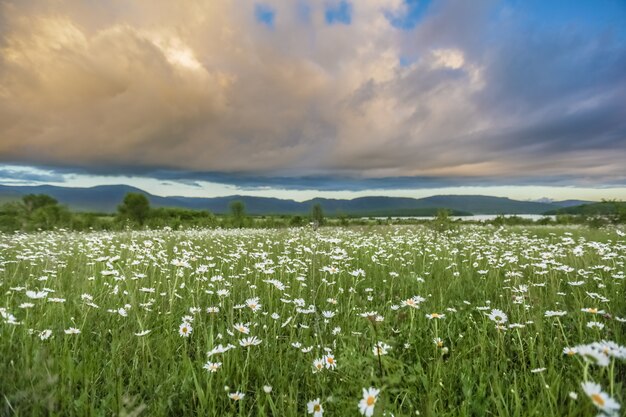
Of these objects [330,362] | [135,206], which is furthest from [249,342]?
[135,206]

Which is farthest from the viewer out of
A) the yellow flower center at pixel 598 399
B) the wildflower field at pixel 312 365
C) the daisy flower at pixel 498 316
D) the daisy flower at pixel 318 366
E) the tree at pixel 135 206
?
the tree at pixel 135 206

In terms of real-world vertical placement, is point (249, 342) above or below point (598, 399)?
below

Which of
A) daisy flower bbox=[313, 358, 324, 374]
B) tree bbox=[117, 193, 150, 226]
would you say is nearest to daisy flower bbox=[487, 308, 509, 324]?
daisy flower bbox=[313, 358, 324, 374]

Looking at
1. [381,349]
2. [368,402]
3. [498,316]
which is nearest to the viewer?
[368,402]

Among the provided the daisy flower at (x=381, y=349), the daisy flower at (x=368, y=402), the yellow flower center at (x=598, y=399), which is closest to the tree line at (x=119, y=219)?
the daisy flower at (x=381, y=349)

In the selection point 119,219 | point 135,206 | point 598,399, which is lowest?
point 119,219

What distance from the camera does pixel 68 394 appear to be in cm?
221

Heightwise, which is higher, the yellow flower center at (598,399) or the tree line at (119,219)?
the yellow flower center at (598,399)

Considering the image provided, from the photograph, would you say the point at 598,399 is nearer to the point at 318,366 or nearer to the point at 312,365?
the point at 318,366

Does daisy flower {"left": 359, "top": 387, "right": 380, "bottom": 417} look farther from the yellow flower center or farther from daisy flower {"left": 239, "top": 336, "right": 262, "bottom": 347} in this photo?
daisy flower {"left": 239, "top": 336, "right": 262, "bottom": 347}

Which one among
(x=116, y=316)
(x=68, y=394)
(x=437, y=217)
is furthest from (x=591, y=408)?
(x=437, y=217)

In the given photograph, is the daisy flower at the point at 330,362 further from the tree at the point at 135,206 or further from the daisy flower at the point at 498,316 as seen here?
the tree at the point at 135,206

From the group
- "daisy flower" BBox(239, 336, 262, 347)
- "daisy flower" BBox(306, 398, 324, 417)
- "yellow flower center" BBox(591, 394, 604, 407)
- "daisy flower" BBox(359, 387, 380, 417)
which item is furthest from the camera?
"daisy flower" BBox(239, 336, 262, 347)

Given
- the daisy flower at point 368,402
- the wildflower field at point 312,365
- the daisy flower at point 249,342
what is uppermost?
the daisy flower at point 368,402
